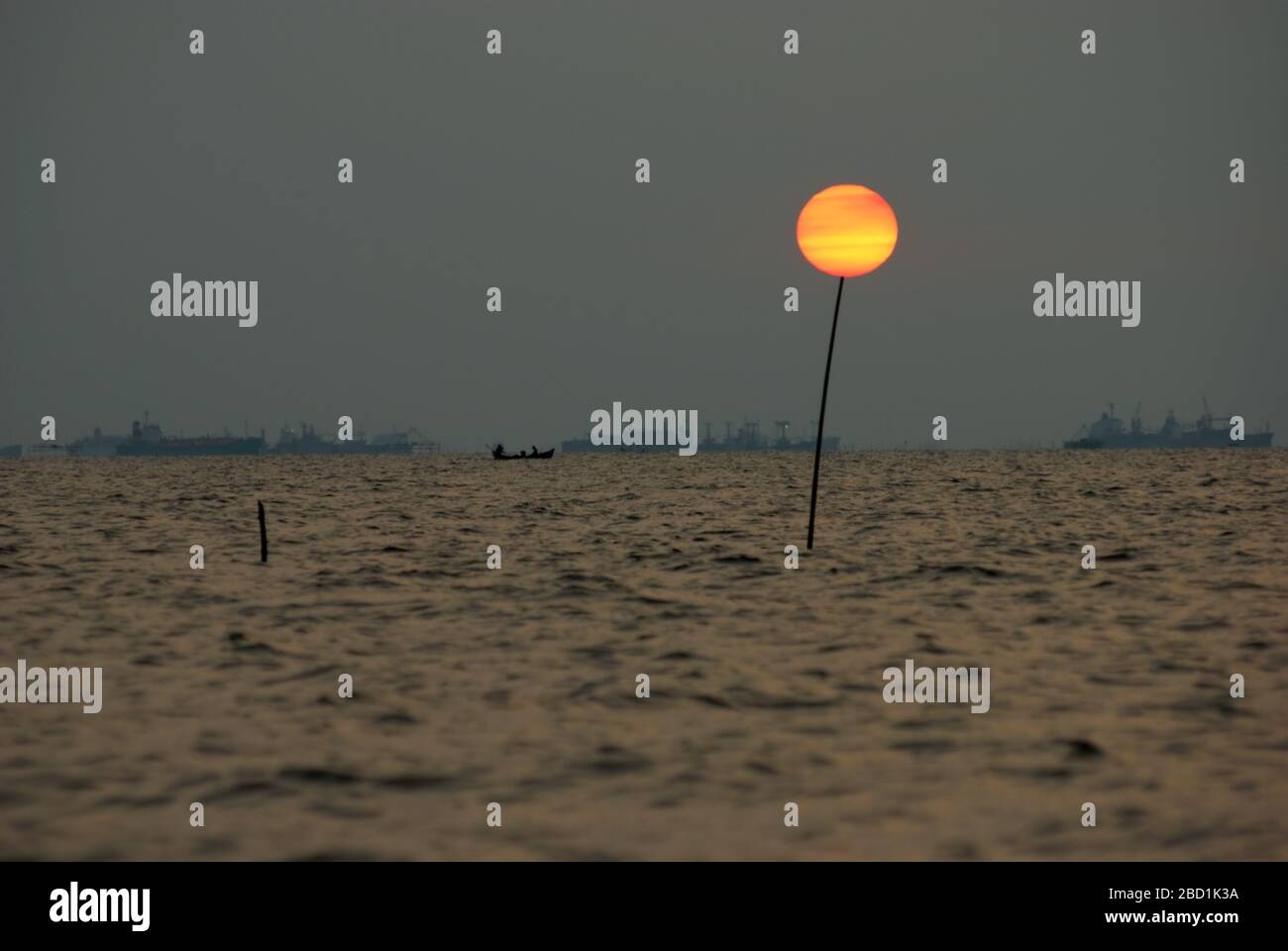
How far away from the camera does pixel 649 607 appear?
21.8 metres

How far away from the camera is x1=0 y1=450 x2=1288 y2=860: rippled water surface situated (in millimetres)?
9305

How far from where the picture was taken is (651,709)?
44.2ft

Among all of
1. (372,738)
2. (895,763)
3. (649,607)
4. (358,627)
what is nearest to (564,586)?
(649,607)

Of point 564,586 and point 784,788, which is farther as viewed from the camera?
point 564,586

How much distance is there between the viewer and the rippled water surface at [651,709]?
30.5ft
